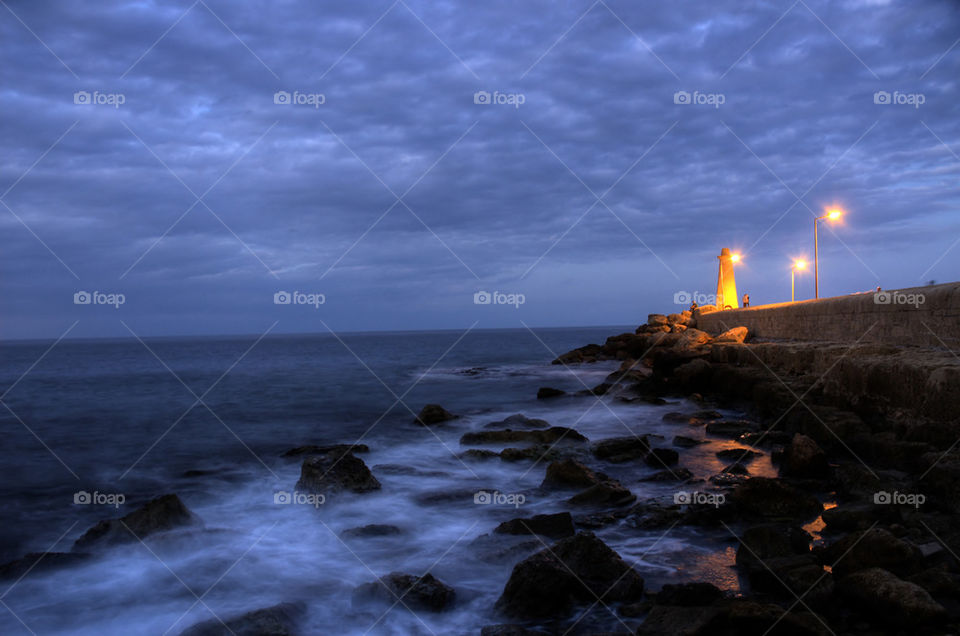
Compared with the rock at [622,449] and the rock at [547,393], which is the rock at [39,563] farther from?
the rock at [547,393]

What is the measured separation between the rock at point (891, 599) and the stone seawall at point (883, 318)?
5.97 m

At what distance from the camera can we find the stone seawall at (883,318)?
342 inches

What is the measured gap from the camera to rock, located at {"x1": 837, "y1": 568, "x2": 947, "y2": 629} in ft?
12.1

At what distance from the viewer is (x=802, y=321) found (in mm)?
15617

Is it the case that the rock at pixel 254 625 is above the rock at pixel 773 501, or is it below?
below

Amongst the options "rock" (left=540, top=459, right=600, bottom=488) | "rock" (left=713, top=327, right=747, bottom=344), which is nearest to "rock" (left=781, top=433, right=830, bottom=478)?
"rock" (left=540, top=459, right=600, bottom=488)

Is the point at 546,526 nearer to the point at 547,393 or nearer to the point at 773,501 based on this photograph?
the point at 773,501

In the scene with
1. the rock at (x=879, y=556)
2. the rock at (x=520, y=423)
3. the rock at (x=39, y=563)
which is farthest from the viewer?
the rock at (x=520, y=423)

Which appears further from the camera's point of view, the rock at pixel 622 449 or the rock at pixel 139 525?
the rock at pixel 622 449

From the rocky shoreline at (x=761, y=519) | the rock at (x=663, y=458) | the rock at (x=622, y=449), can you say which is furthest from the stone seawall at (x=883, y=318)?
the rock at (x=622, y=449)

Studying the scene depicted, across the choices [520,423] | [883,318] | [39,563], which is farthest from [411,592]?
[883,318]

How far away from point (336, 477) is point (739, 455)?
6.04 m

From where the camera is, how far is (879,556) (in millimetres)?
4449

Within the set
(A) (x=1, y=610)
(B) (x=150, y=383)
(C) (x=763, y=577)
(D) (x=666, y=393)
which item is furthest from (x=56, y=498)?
(B) (x=150, y=383)
